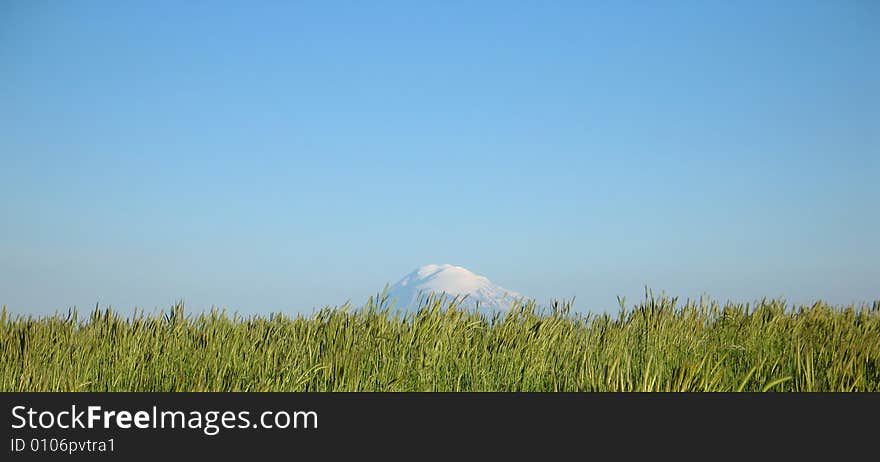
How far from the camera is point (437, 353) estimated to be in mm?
5891

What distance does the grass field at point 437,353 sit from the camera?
5.38 m

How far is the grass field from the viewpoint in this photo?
538 centimetres
